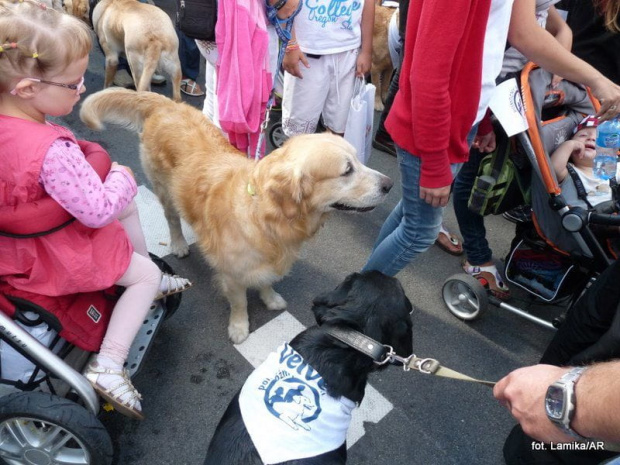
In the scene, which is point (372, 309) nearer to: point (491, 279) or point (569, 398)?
point (569, 398)

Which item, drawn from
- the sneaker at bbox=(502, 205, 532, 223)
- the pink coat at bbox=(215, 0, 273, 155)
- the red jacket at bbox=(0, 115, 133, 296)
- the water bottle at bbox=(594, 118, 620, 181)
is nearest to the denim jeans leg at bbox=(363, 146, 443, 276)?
the sneaker at bbox=(502, 205, 532, 223)

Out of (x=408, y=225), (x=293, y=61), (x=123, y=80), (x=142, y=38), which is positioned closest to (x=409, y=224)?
(x=408, y=225)

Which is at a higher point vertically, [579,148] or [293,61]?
[293,61]

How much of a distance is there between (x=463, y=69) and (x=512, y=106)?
584 millimetres

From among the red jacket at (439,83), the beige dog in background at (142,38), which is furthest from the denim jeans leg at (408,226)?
the beige dog in background at (142,38)

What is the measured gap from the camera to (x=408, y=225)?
2121mm

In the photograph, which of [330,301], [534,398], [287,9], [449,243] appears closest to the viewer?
[534,398]

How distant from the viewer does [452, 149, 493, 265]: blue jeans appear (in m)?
2.60

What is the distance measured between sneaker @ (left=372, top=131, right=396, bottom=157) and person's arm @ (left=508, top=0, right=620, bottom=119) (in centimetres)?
246

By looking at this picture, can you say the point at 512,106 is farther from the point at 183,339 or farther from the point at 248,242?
the point at 183,339

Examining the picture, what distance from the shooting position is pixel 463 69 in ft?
5.18

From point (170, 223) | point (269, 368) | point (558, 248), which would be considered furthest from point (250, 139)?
point (558, 248)

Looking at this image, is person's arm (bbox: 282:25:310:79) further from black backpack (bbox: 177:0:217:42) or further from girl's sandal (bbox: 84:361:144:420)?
girl's sandal (bbox: 84:361:144:420)

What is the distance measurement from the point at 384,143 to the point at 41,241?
3441 millimetres
